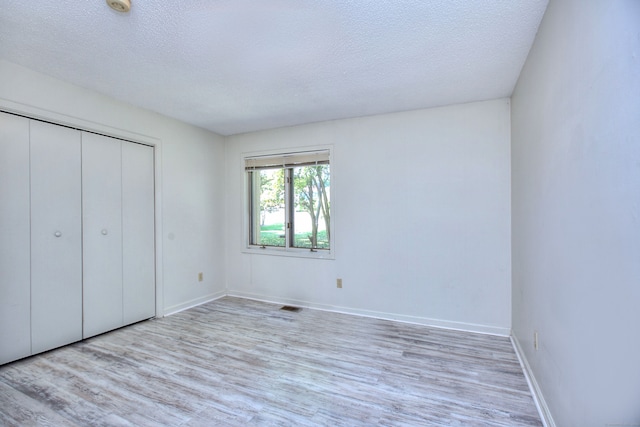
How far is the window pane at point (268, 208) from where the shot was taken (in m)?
4.04

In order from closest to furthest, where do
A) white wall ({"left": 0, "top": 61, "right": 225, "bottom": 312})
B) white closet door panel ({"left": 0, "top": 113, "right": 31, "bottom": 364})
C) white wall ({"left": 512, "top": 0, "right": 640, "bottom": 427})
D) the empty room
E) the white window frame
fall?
white wall ({"left": 512, "top": 0, "right": 640, "bottom": 427}) → the empty room → white closet door panel ({"left": 0, "top": 113, "right": 31, "bottom": 364}) → white wall ({"left": 0, "top": 61, "right": 225, "bottom": 312}) → the white window frame

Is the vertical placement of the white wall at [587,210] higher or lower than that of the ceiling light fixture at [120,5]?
lower

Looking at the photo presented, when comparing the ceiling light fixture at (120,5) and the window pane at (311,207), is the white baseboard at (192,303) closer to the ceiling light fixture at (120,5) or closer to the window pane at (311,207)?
the window pane at (311,207)

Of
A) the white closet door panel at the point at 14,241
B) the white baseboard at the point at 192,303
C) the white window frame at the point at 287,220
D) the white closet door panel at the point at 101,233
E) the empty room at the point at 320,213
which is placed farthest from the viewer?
the white window frame at the point at 287,220

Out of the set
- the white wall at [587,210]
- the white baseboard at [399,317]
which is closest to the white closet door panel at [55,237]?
the white baseboard at [399,317]

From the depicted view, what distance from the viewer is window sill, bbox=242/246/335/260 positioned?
144 inches

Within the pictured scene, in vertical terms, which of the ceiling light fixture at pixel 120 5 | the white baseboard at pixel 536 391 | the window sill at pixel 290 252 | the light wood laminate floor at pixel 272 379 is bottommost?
the light wood laminate floor at pixel 272 379

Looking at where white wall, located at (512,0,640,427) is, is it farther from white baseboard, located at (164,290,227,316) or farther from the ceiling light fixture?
white baseboard, located at (164,290,227,316)

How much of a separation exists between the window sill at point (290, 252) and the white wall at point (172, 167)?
1.72 ft

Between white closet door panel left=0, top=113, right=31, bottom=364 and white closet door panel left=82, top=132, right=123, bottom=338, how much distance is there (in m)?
0.41

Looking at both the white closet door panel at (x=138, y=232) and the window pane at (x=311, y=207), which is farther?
the window pane at (x=311, y=207)

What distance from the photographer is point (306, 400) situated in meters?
1.87

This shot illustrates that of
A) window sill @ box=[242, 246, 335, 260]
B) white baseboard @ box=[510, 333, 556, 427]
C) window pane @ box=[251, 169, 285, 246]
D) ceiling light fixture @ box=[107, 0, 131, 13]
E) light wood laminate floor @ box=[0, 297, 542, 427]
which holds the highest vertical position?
ceiling light fixture @ box=[107, 0, 131, 13]

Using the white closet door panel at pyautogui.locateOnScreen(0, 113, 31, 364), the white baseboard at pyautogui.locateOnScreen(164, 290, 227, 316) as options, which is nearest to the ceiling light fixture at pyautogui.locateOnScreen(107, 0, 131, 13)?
the white closet door panel at pyautogui.locateOnScreen(0, 113, 31, 364)
